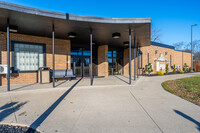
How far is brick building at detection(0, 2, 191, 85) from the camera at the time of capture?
5.32m

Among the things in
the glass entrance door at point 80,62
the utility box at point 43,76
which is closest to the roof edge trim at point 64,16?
the utility box at point 43,76

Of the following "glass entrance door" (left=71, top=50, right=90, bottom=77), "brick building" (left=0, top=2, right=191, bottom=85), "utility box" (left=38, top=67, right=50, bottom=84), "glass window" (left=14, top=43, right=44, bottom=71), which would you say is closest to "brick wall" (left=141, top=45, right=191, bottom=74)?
"brick building" (left=0, top=2, right=191, bottom=85)

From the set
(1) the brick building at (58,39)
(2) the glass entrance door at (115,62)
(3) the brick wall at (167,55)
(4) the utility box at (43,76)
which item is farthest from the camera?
(3) the brick wall at (167,55)

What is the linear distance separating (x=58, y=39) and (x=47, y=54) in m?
1.58

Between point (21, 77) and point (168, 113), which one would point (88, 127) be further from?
point (21, 77)

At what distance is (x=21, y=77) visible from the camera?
24.3 feet

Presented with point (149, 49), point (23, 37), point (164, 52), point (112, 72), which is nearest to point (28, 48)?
point (23, 37)

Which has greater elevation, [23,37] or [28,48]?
[23,37]

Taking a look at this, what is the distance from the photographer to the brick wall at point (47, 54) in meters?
6.80

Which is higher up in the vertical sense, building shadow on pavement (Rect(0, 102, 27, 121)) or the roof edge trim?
the roof edge trim

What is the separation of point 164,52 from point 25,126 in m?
20.1

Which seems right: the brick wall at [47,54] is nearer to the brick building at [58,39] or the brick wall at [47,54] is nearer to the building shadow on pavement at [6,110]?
the brick building at [58,39]

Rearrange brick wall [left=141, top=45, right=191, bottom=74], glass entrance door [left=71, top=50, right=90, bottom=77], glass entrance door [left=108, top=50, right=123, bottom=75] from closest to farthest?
glass entrance door [left=71, top=50, right=90, bottom=77]
glass entrance door [left=108, top=50, right=123, bottom=75]
brick wall [left=141, top=45, right=191, bottom=74]

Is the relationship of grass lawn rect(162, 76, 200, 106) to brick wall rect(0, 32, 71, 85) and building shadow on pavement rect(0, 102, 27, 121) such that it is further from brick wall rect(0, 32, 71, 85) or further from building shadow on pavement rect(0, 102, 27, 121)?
brick wall rect(0, 32, 71, 85)
